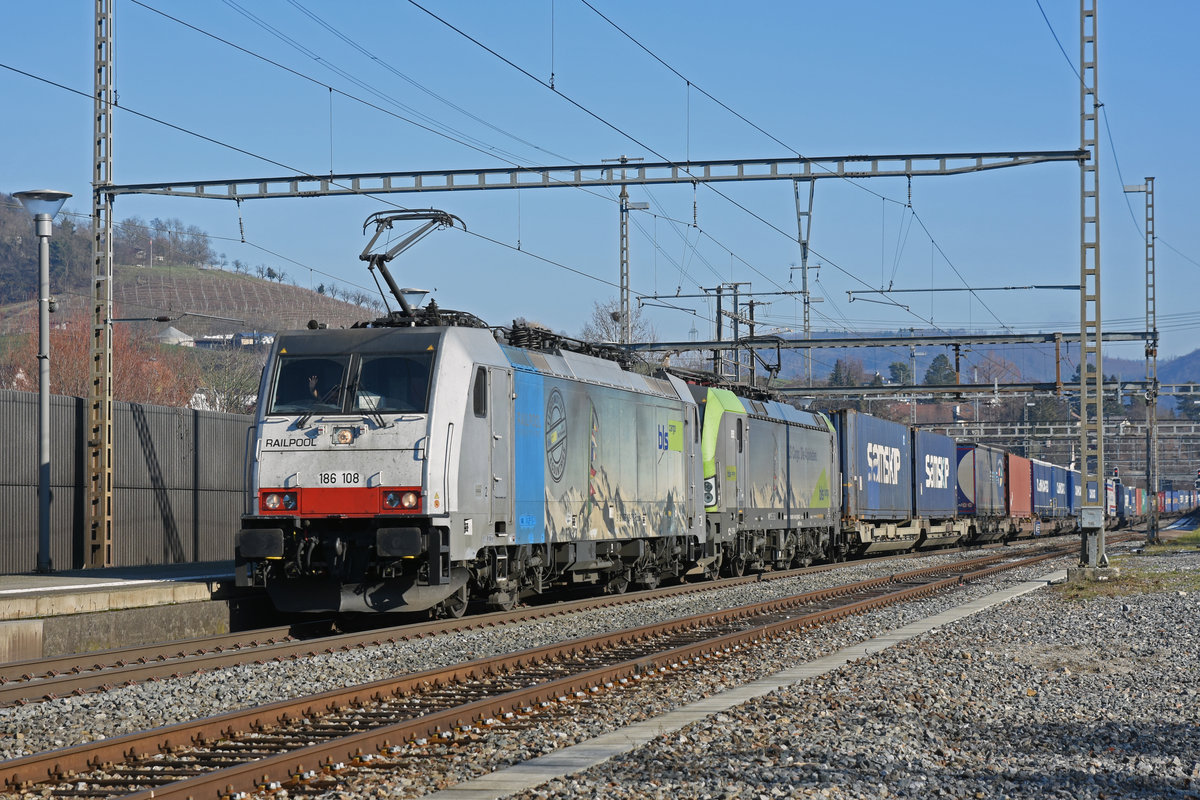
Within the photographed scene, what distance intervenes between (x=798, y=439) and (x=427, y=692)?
63.6ft

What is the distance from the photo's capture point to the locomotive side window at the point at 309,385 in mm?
15086

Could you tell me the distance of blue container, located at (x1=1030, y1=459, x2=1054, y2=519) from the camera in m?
59.4

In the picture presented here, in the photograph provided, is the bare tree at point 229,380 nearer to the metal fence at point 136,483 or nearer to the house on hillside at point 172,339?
the house on hillside at point 172,339

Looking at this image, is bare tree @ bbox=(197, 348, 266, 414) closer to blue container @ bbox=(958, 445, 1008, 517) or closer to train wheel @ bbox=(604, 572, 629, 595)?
blue container @ bbox=(958, 445, 1008, 517)

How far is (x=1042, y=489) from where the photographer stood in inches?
2443

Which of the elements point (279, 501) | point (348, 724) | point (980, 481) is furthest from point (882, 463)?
point (348, 724)

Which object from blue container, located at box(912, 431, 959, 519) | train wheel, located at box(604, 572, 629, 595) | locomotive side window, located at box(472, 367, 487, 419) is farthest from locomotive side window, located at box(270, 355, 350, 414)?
blue container, located at box(912, 431, 959, 519)

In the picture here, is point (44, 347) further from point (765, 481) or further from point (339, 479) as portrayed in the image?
point (765, 481)

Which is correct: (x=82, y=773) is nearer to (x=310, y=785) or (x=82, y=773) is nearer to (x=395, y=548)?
(x=310, y=785)

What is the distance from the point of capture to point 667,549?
21.8 m

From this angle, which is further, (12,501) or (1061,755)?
(12,501)

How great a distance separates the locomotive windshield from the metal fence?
7630 mm

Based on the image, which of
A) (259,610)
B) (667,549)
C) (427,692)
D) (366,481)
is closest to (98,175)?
(259,610)

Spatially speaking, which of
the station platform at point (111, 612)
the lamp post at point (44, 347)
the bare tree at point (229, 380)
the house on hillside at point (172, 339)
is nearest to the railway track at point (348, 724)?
the station platform at point (111, 612)
